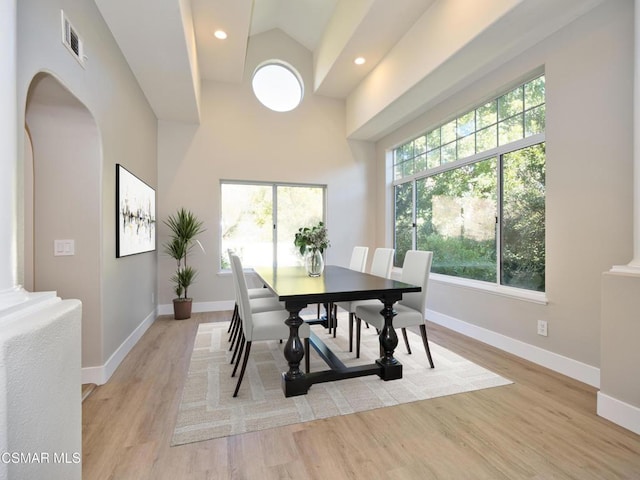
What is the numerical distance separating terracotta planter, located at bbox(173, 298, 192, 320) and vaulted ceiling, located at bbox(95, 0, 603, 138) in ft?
8.57

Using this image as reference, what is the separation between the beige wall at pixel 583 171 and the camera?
221cm

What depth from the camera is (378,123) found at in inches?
186

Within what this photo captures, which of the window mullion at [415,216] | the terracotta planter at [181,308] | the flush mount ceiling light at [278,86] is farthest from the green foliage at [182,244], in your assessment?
the window mullion at [415,216]

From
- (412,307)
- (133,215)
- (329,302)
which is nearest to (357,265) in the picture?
(412,307)

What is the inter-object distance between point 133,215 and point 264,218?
216 centimetres

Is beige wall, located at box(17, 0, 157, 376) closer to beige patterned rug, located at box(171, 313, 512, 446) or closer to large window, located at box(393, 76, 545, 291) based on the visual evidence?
beige patterned rug, located at box(171, 313, 512, 446)

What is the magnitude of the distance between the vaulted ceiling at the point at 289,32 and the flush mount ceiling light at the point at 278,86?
13.5 inches

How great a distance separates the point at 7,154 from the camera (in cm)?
115

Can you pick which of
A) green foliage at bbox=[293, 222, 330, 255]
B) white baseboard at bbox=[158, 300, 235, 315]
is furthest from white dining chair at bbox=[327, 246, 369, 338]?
white baseboard at bbox=[158, 300, 235, 315]

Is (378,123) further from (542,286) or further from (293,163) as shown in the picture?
(542,286)

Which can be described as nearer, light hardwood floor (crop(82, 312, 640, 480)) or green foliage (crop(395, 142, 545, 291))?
light hardwood floor (crop(82, 312, 640, 480))

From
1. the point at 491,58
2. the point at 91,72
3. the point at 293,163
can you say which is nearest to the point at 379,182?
the point at 293,163

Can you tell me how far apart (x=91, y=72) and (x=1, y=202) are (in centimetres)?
172

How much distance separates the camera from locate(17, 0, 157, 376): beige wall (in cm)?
168
